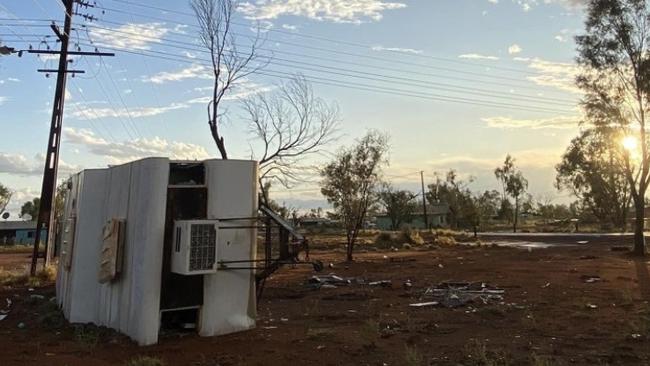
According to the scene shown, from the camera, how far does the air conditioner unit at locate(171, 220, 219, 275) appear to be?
844 centimetres

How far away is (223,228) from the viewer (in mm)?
9141

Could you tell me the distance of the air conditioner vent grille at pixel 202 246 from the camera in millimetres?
8523

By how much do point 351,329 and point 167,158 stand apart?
4285 mm

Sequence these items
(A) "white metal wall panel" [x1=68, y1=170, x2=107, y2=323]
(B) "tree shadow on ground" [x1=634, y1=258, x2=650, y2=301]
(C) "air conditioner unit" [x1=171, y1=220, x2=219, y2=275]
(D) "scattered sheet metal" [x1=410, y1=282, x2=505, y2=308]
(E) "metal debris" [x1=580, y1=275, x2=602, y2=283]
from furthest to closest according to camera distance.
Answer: (E) "metal debris" [x1=580, y1=275, x2=602, y2=283], (B) "tree shadow on ground" [x1=634, y1=258, x2=650, y2=301], (D) "scattered sheet metal" [x1=410, y1=282, x2=505, y2=308], (A) "white metal wall panel" [x1=68, y1=170, x2=107, y2=323], (C) "air conditioner unit" [x1=171, y1=220, x2=219, y2=275]

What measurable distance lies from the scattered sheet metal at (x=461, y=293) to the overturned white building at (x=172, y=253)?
4485 mm

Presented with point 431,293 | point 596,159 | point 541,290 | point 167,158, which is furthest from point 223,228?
point 596,159

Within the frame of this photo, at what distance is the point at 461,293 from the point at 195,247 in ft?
22.9

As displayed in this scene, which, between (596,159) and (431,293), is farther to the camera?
(596,159)

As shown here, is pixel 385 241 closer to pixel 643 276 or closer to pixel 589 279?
pixel 643 276

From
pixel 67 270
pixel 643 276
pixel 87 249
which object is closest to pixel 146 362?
pixel 87 249

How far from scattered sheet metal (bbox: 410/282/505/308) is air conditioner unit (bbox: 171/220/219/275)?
520 centimetres

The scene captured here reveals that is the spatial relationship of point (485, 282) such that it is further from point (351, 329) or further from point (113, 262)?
point (113, 262)

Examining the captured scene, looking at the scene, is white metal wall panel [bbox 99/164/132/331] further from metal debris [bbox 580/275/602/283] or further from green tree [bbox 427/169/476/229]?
green tree [bbox 427/169/476/229]

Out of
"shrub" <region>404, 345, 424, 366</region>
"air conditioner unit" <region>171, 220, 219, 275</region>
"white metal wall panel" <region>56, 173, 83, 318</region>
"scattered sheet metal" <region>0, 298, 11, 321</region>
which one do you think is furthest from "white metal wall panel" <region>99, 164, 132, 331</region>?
"shrub" <region>404, 345, 424, 366</region>
